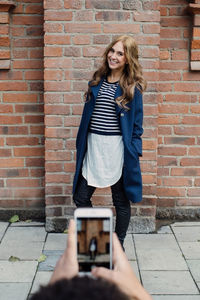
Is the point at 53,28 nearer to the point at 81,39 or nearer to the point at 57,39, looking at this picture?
the point at 57,39

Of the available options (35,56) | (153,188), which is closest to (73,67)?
(35,56)

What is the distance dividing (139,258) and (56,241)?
33.0 inches

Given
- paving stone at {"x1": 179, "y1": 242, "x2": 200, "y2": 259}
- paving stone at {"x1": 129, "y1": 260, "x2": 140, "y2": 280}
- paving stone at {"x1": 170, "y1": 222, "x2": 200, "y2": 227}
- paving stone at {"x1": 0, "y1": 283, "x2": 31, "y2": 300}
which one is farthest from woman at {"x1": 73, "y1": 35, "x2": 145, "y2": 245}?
paving stone at {"x1": 170, "y1": 222, "x2": 200, "y2": 227}

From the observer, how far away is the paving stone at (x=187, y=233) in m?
3.98

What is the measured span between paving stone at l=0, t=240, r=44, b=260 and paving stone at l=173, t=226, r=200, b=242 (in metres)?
1.33

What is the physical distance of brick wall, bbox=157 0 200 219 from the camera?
13.5 ft

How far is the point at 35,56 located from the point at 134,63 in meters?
1.32

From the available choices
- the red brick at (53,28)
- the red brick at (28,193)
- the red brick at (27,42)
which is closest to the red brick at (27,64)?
the red brick at (27,42)

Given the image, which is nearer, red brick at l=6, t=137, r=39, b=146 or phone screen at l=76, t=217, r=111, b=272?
phone screen at l=76, t=217, r=111, b=272

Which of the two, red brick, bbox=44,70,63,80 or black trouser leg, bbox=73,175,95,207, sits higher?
red brick, bbox=44,70,63,80

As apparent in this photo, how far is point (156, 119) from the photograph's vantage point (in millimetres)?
4004

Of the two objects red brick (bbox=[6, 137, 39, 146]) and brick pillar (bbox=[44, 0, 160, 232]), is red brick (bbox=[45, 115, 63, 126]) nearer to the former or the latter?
brick pillar (bbox=[44, 0, 160, 232])

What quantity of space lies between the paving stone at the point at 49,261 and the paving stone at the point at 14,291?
0.91 ft

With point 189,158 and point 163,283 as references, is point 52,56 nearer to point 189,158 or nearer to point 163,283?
point 189,158
